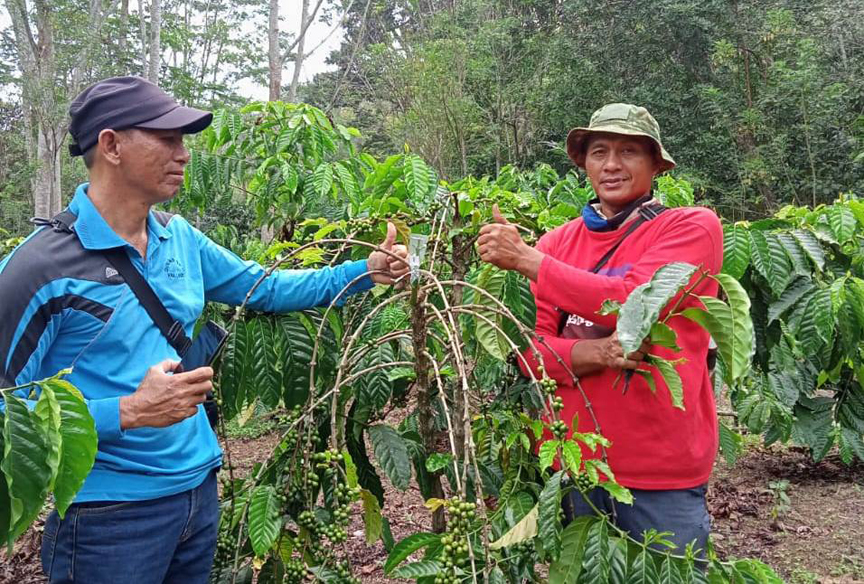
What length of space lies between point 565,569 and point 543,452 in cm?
22

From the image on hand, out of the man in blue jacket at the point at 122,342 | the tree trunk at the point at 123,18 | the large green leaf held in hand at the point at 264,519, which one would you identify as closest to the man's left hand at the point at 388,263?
the man in blue jacket at the point at 122,342

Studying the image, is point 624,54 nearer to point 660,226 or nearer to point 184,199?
point 184,199

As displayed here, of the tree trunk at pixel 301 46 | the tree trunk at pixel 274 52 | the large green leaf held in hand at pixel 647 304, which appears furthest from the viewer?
the tree trunk at pixel 301 46

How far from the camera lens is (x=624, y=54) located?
47.5 ft

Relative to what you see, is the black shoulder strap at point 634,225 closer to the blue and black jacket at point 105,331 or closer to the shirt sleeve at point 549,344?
the shirt sleeve at point 549,344

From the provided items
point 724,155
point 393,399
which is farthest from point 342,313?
point 724,155

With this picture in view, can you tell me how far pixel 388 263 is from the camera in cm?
175

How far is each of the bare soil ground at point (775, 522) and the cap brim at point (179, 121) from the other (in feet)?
5.53

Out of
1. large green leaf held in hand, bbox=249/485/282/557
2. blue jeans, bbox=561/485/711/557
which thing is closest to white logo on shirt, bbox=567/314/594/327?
blue jeans, bbox=561/485/711/557

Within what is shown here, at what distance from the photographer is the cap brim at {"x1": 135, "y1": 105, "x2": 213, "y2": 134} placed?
A: 59.5 inches

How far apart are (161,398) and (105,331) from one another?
201 millimetres

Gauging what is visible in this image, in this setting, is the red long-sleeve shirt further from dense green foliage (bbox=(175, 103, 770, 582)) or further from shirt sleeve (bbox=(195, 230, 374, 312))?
shirt sleeve (bbox=(195, 230, 374, 312))

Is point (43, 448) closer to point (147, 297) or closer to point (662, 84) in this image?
point (147, 297)

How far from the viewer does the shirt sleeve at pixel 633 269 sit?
58.1 inches
